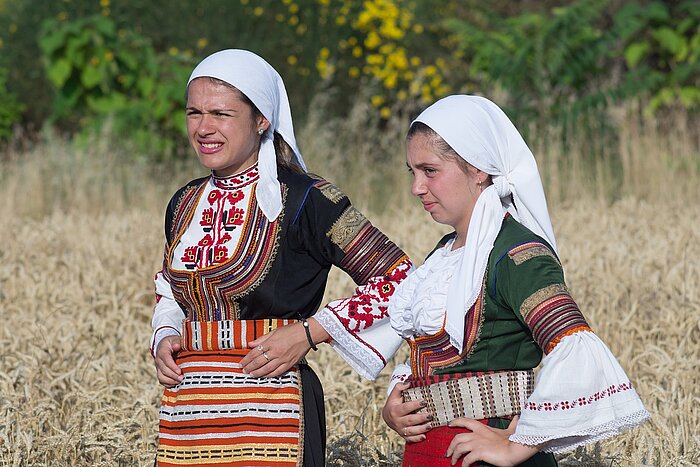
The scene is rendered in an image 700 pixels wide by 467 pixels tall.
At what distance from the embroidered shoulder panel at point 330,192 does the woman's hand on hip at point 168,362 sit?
21.7 inches

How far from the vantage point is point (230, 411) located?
2865mm

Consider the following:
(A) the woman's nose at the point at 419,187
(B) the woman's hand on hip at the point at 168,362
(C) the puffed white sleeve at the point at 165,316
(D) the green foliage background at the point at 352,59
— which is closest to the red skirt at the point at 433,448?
(A) the woman's nose at the point at 419,187

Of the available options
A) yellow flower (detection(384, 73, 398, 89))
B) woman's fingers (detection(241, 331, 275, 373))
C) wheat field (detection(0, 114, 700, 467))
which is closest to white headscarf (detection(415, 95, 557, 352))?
woman's fingers (detection(241, 331, 275, 373))

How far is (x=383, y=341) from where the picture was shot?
2.96 m

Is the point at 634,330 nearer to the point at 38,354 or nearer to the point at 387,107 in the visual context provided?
the point at 38,354

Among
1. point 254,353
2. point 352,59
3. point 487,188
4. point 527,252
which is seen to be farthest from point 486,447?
point 352,59

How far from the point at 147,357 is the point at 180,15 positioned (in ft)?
29.1

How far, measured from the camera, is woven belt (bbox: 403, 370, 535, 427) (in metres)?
2.47

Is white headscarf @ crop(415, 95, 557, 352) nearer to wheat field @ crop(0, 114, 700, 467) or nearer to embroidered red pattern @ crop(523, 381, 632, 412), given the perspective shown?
embroidered red pattern @ crop(523, 381, 632, 412)

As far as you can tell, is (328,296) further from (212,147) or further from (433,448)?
(433,448)

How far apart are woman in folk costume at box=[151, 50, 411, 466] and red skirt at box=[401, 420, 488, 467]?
1.22 ft

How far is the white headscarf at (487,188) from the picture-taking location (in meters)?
2.46

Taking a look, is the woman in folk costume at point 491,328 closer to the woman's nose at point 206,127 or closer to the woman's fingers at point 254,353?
the woman's fingers at point 254,353

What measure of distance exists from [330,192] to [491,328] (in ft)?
2.38
